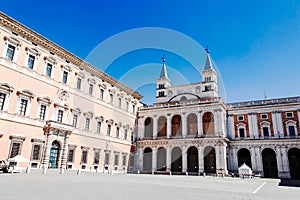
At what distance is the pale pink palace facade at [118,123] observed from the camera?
20484 millimetres

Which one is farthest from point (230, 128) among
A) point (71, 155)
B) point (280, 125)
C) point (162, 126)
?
point (71, 155)

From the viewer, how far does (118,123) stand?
33656mm

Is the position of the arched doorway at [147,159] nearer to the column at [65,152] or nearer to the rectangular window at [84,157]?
the rectangular window at [84,157]

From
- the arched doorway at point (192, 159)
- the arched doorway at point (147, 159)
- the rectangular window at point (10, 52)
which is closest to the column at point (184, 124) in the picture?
the arched doorway at point (192, 159)

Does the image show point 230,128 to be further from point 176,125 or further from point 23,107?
point 23,107

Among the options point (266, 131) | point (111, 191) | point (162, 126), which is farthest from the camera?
point (162, 126)

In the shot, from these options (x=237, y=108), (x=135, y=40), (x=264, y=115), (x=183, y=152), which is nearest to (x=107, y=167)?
(x=183, y=152)

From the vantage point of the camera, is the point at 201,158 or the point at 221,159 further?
the point at 201,158

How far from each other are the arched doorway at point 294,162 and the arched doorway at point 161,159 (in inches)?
743

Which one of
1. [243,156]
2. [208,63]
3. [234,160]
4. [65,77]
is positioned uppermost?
[208,63]

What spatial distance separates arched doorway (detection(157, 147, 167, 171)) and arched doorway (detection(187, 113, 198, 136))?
18.6 feet

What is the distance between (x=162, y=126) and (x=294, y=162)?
20916 millimetres

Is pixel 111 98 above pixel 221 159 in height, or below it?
above

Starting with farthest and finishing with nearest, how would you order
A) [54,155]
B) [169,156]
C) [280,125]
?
[169,156] → [280,125] → [54,155]
